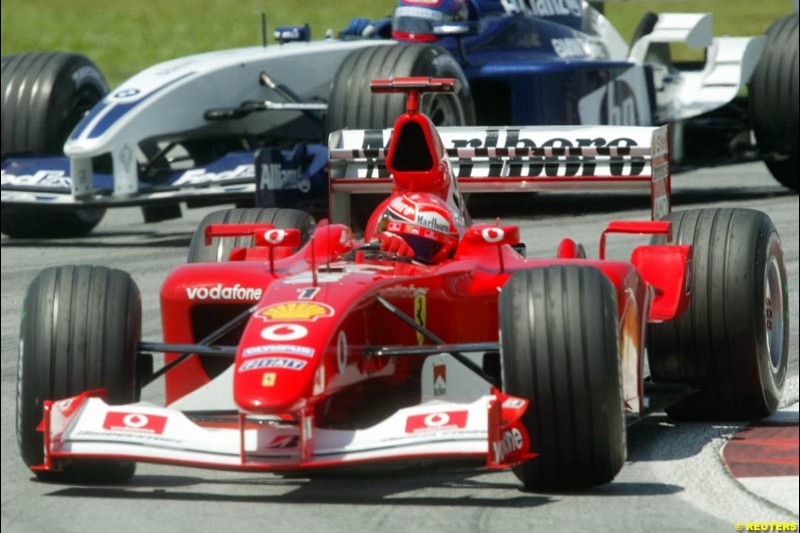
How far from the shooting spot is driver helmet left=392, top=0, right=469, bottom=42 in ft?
41.8

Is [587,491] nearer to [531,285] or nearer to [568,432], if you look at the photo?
[568,432]

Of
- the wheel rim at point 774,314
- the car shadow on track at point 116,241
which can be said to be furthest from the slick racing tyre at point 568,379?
the car shadow on track at point 116,241

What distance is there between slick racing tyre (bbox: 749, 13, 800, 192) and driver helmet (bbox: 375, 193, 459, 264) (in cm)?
748

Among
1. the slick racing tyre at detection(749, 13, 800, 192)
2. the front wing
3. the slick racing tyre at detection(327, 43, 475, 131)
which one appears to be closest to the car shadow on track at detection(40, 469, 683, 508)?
the front wing

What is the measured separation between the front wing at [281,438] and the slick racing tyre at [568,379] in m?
0.10

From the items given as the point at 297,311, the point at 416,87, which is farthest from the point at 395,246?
the point at 297,311

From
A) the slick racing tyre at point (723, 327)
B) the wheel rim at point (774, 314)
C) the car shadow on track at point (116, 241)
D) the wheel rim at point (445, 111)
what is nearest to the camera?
the slick racing tyre at point (723, 327)

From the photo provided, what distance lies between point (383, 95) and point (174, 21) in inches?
1131

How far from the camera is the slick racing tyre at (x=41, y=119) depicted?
12273 mm

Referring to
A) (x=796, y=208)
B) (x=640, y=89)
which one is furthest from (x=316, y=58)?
→ (x=796, y=208)

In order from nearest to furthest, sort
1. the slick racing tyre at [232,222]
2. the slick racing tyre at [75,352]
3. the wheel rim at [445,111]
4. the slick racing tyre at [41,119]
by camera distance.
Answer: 1. the slick racing tyre at [75,352]
2. the slick racing tyre at [232,222]
3. the wheel rim at [445,111]
4. the slick racing tyre at [41,119]

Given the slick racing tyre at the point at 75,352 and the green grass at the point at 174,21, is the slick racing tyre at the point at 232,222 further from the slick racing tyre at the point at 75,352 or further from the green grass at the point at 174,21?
the green grass at the point at 174,21

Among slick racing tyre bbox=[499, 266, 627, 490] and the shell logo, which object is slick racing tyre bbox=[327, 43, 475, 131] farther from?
slick racing tyre bbox=[499, 266, 627, 490]

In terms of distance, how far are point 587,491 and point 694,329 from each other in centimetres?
126
